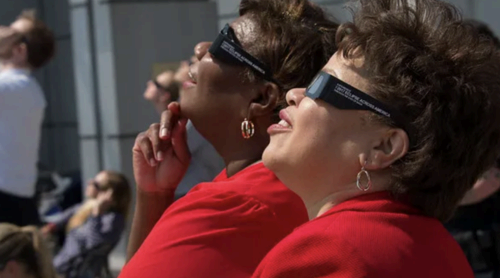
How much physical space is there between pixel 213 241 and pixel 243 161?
30 cm

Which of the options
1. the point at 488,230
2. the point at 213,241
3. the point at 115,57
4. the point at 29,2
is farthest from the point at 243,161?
the point at 29,2

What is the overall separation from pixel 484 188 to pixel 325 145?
212cm

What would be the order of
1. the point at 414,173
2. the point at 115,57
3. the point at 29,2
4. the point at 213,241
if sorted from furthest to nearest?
the point at 29,2 → the point at 115,57 → the point at 213,241 → the point at 414,173

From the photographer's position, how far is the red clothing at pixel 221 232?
6.55 ft

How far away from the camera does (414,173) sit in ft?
5.64

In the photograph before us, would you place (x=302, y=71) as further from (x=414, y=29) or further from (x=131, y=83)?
(x=131, y=83)

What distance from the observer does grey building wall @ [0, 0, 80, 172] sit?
1072 cm

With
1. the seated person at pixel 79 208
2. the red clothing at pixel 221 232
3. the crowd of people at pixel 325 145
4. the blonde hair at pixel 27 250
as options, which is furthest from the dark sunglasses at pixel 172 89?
the red clothing at pixel 221 232

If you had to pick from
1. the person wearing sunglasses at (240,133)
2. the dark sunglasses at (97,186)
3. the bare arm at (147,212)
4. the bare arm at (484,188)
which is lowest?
the dark sunglasses at (97,186)

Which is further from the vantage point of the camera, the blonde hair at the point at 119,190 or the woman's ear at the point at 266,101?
the blonde hair at the point at 119,190

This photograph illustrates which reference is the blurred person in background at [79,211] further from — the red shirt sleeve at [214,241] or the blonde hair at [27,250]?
the red shirt sleeve at [214,241]

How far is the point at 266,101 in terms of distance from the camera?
220 cm

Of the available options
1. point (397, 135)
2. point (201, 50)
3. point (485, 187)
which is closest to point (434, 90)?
point (397, 135)

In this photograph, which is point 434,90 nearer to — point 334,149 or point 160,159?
point 334,149
